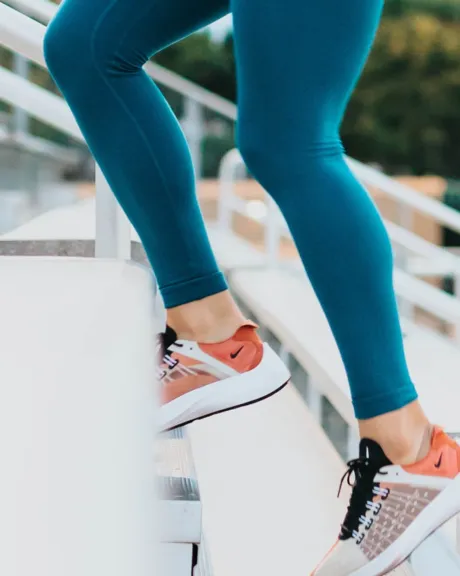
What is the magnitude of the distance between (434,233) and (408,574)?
29.4 ft

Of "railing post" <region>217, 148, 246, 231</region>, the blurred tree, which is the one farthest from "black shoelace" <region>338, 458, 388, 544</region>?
the blurred tree

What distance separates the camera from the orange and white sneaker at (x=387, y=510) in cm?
67

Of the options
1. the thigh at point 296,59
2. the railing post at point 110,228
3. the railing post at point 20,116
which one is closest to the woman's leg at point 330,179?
the thigh at point 296,59

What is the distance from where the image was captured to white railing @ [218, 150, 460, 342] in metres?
1.76

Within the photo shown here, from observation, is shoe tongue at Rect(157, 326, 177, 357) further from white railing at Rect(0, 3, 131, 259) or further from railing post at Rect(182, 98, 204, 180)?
railing post at Rect(182, 98, 204, 180)

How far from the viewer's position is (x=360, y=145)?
1511cm

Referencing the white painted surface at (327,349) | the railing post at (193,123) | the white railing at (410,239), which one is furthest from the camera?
the railing post at (193,123)

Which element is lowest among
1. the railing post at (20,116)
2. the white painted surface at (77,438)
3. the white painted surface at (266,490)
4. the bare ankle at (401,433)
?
the white painted surface at (266,490)

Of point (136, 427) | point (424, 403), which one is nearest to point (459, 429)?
point (424, 403)

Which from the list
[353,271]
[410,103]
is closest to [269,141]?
[353,271]

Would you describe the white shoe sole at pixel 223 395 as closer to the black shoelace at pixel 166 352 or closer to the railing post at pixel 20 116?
the black shoelace at pixel 166 352

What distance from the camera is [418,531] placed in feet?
2.23

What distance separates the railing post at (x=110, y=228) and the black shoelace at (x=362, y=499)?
0.41 metres

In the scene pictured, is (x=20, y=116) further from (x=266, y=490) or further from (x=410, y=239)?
(x=266, y=490)
